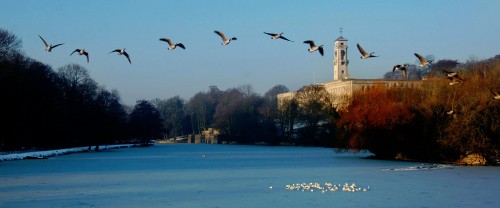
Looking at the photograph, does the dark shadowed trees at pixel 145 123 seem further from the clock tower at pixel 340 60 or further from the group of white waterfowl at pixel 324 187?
the group of white waterfowl at pixel 324 187

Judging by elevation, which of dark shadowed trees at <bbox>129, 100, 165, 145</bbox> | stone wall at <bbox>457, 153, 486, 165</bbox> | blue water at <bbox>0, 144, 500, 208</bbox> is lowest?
blue water at <bbox>0, 144, 500, 208</bbox>

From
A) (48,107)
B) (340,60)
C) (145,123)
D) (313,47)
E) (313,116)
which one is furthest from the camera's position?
(340,60)

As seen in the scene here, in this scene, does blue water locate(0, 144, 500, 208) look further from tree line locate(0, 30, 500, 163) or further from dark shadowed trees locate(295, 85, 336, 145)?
dark shadowed trees locate(295, 85, 336, 145)

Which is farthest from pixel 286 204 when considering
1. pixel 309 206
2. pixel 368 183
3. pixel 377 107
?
pixel 377 107

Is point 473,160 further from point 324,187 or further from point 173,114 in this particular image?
point 173,114

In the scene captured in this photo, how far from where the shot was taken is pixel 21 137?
62.1 meters

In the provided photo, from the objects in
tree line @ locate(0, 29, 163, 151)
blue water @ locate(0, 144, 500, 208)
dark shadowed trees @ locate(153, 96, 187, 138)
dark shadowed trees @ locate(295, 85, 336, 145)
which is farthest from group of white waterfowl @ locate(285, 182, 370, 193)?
dark shadowed trees @ locate(153, 96, 187, 138)

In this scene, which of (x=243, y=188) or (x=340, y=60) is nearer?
(x=243, y=188)

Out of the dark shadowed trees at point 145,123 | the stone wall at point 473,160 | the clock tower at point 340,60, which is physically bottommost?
the stone wall at point 473,160

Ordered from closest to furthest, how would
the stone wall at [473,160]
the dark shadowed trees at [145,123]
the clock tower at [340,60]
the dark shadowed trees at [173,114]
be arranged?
1. the stone wall at [473,160]
2. the dark shadowed trees at [145,123]
3. the clock tower at [340,60]
4. the dark shadowed trees at [173,114]

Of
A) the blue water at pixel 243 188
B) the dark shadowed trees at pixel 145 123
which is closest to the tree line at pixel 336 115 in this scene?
the blue water at pixel 243 188

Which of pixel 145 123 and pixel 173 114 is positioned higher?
pixel 173 114

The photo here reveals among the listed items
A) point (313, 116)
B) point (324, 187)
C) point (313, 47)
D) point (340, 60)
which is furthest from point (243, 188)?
point (340, 60)

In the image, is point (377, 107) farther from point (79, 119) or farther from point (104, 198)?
point (79, 119)
